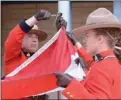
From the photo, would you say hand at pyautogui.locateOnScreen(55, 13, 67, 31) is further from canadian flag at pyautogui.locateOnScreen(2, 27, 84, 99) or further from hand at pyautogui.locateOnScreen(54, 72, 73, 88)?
hand at pyautogui.locateOnScreen(54, 72, 73, 88)

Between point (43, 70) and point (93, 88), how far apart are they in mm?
925

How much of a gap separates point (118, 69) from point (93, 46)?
0.73ft

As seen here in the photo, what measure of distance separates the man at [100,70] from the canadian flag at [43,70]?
415 mm

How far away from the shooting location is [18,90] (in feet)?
10.7

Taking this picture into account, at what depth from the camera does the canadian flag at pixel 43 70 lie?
3.21 meters

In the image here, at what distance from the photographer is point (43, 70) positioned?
3.44 metres

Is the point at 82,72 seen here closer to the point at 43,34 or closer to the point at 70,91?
the point at 70,91

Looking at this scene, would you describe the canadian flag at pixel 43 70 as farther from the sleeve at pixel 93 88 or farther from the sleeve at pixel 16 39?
the sleeve at pixel 93 88

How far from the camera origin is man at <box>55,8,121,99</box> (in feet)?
8.38

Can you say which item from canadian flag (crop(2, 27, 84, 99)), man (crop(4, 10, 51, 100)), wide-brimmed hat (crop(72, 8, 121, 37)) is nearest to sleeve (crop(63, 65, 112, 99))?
wide-brimmed hat (crop(72, 8, 121, 37))

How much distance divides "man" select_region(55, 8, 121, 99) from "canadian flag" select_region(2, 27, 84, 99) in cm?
42

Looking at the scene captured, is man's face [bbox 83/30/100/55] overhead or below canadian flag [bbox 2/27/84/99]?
overhead

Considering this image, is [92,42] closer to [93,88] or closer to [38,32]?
[93,88]

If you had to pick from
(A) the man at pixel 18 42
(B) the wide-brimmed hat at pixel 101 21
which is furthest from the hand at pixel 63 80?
(A) the man at pixel 18 42
